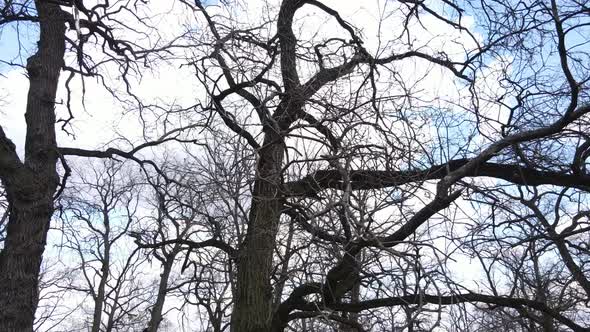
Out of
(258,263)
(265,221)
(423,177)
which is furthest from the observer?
(258,263)

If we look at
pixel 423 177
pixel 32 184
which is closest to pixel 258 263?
pixel 423 177

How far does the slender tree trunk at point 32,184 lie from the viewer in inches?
Answer: 289

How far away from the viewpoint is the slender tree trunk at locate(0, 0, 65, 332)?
24.1 feet

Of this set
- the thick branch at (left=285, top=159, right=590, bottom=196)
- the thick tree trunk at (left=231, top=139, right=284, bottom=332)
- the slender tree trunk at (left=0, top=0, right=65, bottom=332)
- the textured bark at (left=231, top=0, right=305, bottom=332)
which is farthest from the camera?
the slender tree trunk at (left=0, top=0, right=65, bottom=332)

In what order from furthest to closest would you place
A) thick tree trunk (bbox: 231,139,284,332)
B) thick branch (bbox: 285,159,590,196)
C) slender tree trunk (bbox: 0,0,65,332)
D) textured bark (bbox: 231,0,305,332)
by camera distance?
1. slender tree trunk (bbox: 0,0,65,332)
2. thick tree trunk (bbox: 231,139,284,332)
3. textured bark (bbox: 231,0,305,332)
4. thick branch (bbox: 285,159,590,196)

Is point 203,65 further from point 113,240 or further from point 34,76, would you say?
point 113,240

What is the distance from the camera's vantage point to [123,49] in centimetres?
924

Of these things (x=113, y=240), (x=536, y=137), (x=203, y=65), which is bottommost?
(x=536, y=137)

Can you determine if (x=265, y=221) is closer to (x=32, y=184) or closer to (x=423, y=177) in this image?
(x=423, y=177)

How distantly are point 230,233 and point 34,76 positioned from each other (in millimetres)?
3634

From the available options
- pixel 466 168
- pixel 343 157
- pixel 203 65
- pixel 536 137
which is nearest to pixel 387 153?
pixel 343 157

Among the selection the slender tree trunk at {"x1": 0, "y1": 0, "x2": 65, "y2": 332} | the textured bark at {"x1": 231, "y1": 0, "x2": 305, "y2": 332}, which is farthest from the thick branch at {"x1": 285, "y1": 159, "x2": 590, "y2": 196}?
the slender tree trunk at {"x1": 0, "y1": 0, "x2": 65, "y2": 332}

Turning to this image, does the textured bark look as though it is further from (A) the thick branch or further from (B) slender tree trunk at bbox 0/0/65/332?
(B) slender tree trunk at bbox 0/0/65/332

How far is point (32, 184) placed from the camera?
25.5 ft
